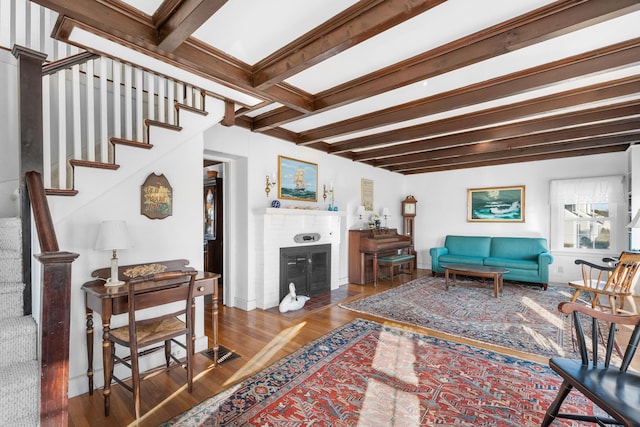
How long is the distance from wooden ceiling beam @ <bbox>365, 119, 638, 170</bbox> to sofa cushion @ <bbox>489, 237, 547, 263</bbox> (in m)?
1.99

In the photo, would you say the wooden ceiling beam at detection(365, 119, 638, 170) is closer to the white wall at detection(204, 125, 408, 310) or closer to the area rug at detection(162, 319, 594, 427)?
the white wall at detection(204, 125, 408, 310)

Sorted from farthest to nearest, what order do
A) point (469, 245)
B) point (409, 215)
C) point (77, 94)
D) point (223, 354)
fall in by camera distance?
point (409, 215) → point (469, 245) → point (223, 354) → point (77, 94)

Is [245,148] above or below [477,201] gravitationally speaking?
above

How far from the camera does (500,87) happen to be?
9.57 feet

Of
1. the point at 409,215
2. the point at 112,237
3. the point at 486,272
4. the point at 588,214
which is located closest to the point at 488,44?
the point at 112,237

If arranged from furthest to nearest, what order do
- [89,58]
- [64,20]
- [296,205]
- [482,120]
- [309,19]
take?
1. [296,205]
2. [482,120]
3. [89,58]
4. [309,19]
5. [64,20]

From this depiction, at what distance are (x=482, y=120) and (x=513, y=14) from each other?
2.04 m

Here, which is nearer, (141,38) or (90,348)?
(141,38)

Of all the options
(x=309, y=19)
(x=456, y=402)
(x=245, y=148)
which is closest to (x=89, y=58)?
(x=309, y=19)

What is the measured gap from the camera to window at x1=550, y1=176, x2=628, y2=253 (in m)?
5.52

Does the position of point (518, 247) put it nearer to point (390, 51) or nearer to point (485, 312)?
point (485, 312)

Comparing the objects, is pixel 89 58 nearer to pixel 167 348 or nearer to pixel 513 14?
pixel 167 348

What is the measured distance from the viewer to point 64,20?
189cm

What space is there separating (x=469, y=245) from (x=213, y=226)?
544 centimetres
